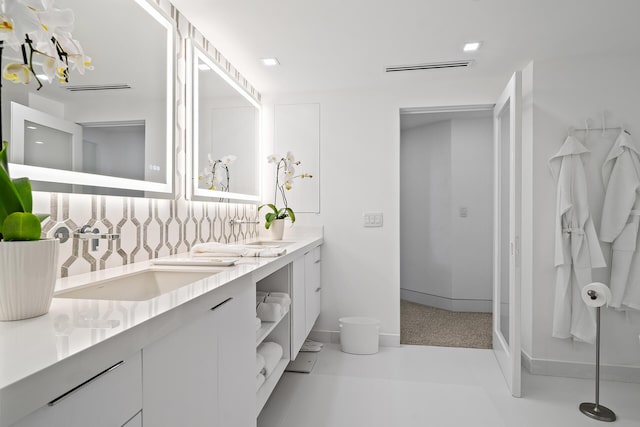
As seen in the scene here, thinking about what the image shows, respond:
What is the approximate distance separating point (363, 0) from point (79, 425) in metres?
2.02

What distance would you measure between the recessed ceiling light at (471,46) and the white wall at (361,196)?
0.61 m

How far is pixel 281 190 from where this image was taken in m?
3.23

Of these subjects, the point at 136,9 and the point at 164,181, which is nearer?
the point at 136,9

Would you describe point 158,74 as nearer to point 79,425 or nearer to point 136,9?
point 136,9

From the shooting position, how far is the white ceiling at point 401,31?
191cm

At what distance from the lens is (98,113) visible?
1.41m

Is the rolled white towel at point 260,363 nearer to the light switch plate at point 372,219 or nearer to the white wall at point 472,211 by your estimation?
the light switch plate at point 372,219

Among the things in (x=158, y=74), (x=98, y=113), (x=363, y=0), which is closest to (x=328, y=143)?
(x=363, y=0)

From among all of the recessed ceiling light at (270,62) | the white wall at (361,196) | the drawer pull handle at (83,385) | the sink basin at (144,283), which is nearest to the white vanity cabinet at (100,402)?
A: the drawer pull handle at (83,385)

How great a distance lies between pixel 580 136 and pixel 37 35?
2975 mm

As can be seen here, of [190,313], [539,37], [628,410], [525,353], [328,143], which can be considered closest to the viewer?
[190,313]

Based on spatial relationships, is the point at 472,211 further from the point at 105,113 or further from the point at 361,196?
the point at 105,113

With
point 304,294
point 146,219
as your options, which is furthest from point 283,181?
point 146,219

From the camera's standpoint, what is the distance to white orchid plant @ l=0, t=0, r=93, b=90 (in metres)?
0.69
